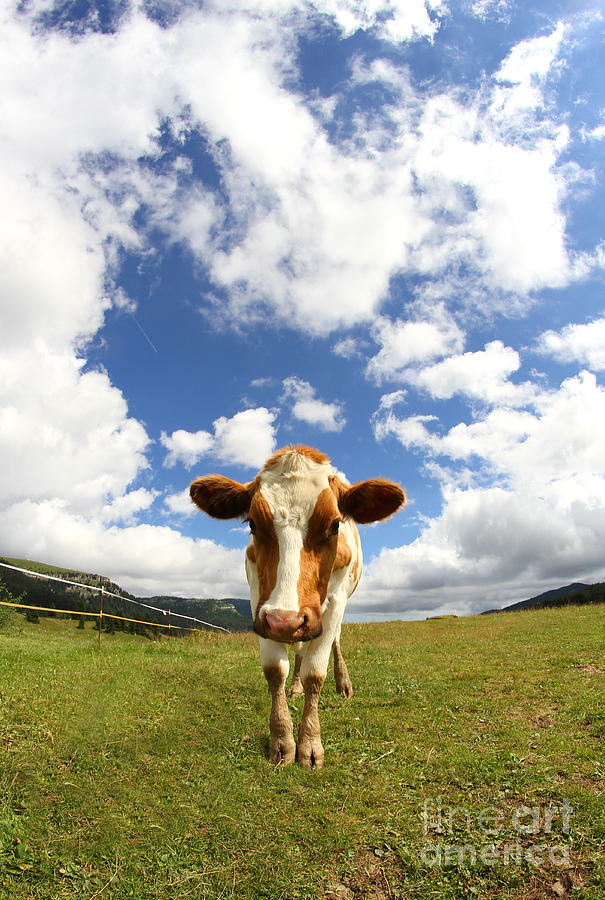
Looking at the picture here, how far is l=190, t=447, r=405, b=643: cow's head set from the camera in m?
4.15

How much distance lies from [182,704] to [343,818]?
325 cm

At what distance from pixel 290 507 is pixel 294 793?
2.55 m

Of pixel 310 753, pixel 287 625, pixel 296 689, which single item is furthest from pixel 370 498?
pixel 296 689

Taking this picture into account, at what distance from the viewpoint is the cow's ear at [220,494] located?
17.7ft

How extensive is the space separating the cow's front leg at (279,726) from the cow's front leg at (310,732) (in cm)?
11

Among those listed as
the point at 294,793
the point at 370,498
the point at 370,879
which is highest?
the point at 370,498

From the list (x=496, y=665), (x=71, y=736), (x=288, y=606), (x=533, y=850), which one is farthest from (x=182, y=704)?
(x=496, y=665)

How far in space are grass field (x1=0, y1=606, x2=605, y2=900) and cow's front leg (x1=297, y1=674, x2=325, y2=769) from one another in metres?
0.16

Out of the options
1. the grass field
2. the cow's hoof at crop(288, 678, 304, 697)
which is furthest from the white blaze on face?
the cow's hoof at crop(288, 678, 304, 697)

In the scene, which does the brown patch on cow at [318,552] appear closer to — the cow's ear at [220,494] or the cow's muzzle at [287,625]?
the cow's muzzle at [287,625]

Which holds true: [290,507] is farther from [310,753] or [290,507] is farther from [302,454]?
[310,753]

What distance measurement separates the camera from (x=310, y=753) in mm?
5078

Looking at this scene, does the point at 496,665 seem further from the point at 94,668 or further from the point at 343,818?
the point at 94,668

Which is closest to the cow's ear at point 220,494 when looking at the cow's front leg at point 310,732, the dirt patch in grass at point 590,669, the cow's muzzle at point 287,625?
the cow's muzzle at point 287,625
